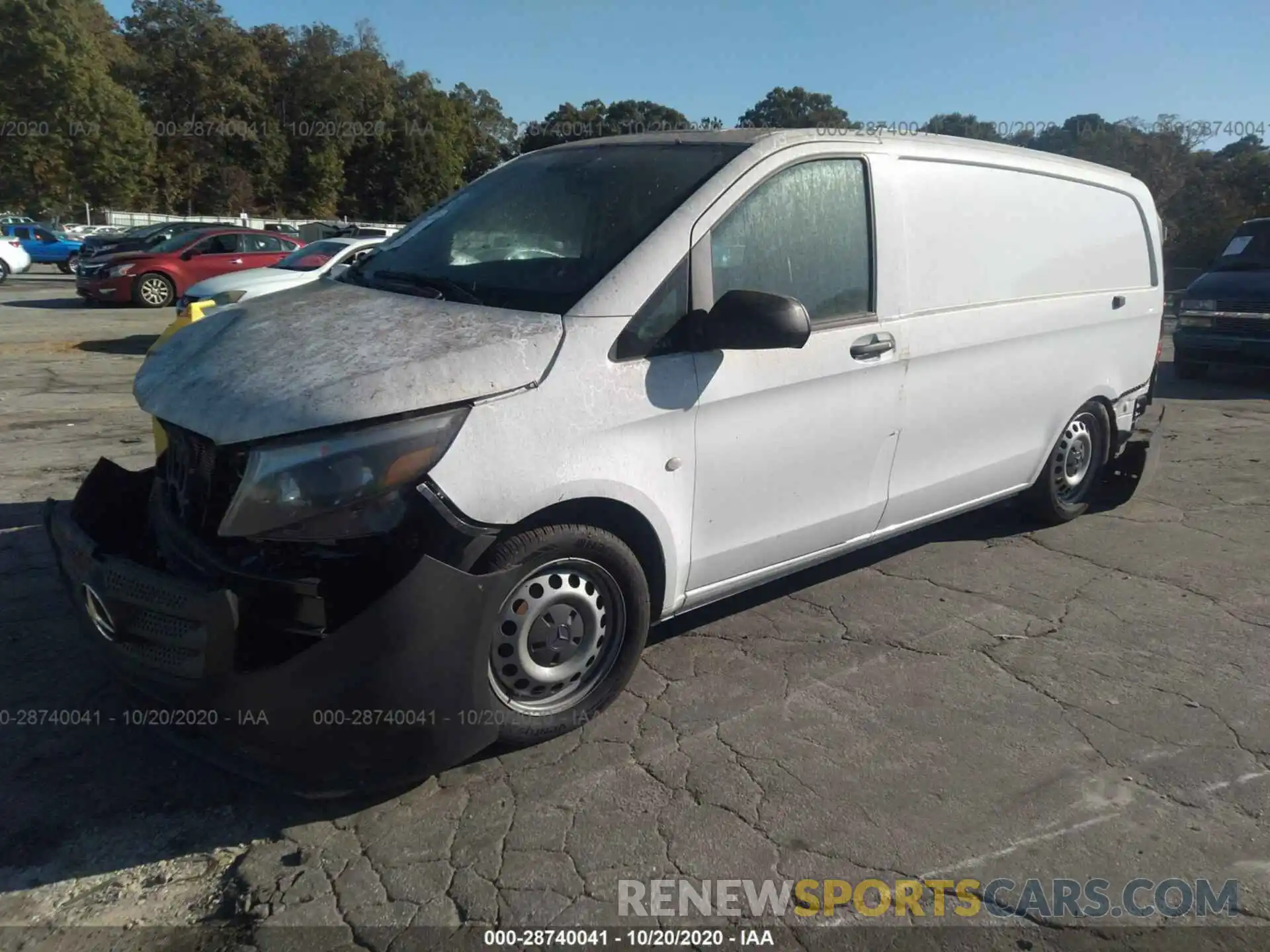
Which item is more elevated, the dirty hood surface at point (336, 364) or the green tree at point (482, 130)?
the green tree at point (482, 130)

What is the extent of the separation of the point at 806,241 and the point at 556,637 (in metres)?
1.80

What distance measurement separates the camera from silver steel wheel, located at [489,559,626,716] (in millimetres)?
3041

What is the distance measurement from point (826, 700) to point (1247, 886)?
4.54 ft

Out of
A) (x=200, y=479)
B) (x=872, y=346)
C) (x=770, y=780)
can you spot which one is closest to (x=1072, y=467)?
(x=872, y=346)

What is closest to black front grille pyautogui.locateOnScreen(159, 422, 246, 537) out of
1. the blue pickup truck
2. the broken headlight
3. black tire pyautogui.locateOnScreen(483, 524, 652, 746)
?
the broken headlight

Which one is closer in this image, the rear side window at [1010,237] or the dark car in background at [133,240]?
the rear side window at [1010,237]

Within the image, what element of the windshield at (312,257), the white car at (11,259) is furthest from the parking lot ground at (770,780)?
the white car at (11,259)

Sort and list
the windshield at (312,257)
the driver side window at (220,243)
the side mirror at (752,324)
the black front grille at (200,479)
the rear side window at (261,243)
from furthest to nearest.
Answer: the rear side window at (261,243) → the driver side window at (220,243) → the windshield at (312,257) → the side mirror at (752,324) → the black front grille at (200,479)

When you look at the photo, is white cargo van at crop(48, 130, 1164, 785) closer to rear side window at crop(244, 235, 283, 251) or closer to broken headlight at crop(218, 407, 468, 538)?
broken headlight at crop(218, 407, 468, 538)

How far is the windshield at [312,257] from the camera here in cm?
1388

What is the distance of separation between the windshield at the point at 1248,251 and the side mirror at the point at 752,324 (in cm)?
1053

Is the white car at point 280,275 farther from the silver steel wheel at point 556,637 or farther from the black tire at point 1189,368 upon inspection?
the black tire at point 1189,368

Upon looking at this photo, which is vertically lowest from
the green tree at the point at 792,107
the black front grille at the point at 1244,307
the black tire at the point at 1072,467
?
the black tire at the point at 1072,467

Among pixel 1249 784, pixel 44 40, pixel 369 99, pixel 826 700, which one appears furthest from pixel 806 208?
pixel 369 99
